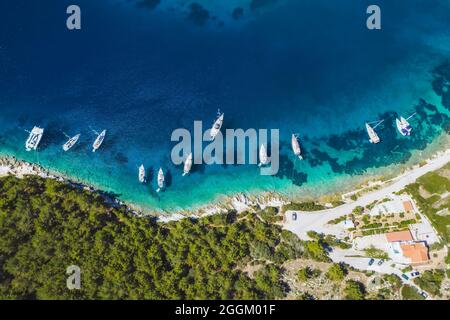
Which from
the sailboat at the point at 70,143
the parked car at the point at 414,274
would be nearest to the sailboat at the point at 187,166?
the sailboat at the point at 70,143

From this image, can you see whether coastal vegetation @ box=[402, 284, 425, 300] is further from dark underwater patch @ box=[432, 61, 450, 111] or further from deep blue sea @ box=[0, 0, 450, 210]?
dark underwater patch @ box=[432, 61, 450, 111]

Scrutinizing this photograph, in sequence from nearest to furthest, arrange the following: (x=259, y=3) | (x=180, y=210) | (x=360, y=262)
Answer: (x=360, y=262) < (x=180, y=210) < (x=259, y=3)

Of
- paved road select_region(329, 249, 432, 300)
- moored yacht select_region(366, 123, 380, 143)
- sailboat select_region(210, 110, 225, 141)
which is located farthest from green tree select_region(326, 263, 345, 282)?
sailboat select_region(210, 110, 225, 141)

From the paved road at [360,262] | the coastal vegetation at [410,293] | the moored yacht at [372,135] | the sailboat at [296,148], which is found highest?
the moored yacht at [372,135]

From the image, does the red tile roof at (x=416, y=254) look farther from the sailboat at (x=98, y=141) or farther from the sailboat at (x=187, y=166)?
the sailboat at (x=98, y=141)

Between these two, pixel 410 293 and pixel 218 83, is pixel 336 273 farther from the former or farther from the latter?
pixel 218 83

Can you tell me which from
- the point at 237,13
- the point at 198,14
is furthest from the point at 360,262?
the point at 198,14
